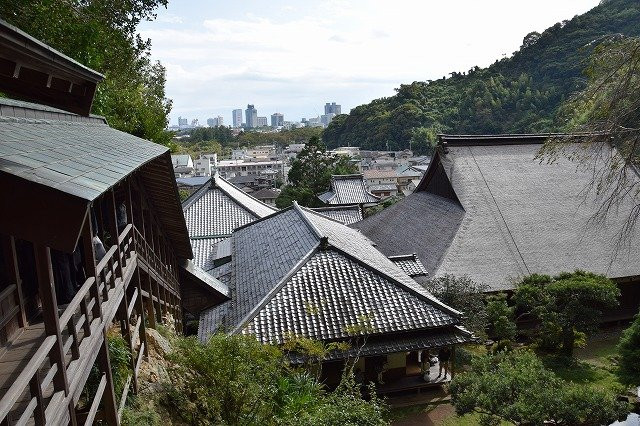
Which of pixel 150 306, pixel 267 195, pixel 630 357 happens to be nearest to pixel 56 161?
pixel 150 306

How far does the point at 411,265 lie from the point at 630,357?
7.81m

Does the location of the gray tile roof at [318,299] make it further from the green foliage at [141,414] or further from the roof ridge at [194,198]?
the roof ridge at [194,198]

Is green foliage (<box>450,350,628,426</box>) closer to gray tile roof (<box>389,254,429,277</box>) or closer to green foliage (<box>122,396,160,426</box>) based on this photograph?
green foliage (<box>122,396,160,426</box>)

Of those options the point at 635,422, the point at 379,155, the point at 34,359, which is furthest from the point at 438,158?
the point at 379,155

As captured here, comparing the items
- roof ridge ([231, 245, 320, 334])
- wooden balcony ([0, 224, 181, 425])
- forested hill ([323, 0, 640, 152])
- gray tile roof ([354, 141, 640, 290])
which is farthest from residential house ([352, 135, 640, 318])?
forested hill ([323, 0, 640, 152])

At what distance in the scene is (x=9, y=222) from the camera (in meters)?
3.00

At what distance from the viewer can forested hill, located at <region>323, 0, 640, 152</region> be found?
6944 centimetres

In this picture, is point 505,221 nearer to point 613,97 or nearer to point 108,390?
point 613,97

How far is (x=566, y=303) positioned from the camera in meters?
15.7

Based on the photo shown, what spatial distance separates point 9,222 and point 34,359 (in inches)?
39.2

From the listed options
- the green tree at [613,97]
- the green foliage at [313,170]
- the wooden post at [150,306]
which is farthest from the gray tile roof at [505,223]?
the green foliage at [313,170]

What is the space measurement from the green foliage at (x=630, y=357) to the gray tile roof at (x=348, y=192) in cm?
2918

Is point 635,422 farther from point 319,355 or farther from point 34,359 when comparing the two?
point 34,359

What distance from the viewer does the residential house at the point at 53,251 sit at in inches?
117
